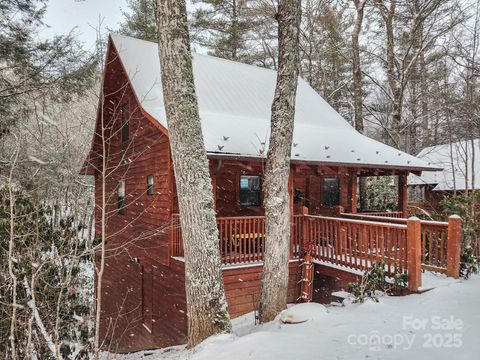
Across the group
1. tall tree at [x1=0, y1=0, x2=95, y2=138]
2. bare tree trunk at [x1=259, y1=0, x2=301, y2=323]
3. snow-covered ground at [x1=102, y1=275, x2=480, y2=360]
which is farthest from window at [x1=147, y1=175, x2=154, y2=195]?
snow-covered ground at [x1=102, y1=275, x2=480, y2=360]

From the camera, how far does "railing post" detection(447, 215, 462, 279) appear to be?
236 inches

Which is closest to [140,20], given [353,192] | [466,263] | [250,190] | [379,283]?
[250,190]

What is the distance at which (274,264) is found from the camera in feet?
17.6

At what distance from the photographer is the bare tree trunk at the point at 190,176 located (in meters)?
4.67

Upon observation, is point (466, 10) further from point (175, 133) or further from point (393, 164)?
point (175, 133)

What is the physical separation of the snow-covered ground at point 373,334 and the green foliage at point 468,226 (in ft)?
3.26

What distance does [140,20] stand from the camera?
840 inches

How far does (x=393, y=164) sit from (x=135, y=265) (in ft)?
27.9

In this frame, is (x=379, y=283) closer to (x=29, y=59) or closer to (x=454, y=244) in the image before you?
(x=454, y=244)

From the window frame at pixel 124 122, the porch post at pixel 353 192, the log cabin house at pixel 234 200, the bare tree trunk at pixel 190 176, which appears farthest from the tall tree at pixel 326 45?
the bare tree trunk at pixel 190 176

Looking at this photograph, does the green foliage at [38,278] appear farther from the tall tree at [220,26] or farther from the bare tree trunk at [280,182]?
the tall tree at [220,26]

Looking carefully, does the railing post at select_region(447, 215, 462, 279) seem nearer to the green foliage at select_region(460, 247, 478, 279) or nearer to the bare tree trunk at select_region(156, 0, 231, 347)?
the green foliage at select_region(460, 247, 478, 279)

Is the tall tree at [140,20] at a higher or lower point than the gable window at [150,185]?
higher

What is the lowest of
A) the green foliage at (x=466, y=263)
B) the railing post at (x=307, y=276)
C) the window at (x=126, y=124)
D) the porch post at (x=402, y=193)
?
the railing post at (x=307, y=276)
